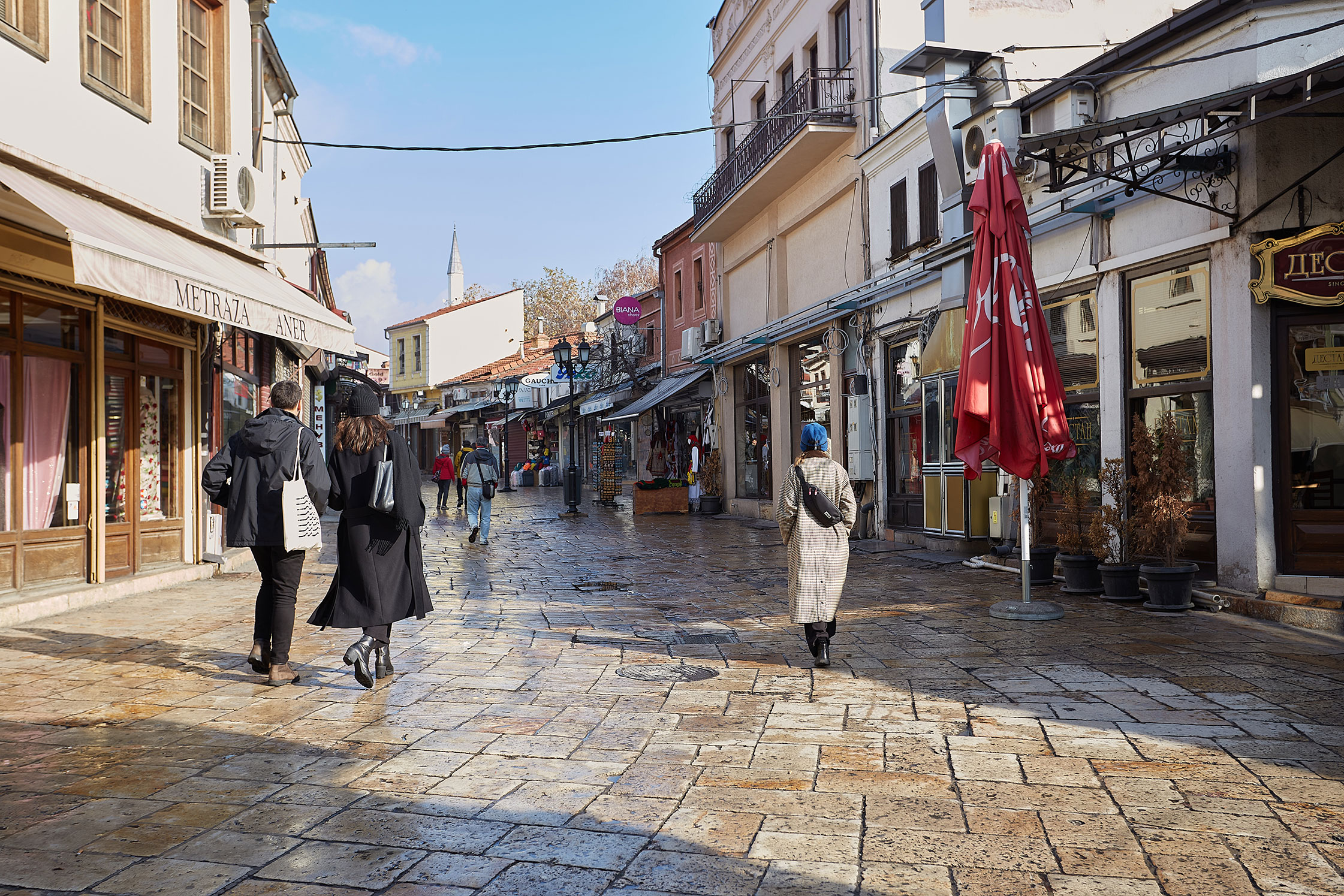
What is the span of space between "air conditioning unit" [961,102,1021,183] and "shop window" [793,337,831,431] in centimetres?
570

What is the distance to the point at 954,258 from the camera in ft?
41.8

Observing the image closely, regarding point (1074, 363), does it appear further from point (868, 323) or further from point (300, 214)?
point (300, 214)

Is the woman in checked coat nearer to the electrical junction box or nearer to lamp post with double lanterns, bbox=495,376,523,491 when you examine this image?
the electrical junction box

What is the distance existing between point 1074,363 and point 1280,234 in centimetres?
304

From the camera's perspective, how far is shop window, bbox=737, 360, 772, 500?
21.2 metres

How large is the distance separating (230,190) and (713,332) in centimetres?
1452

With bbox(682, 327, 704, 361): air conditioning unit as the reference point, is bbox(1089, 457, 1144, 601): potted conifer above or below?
below

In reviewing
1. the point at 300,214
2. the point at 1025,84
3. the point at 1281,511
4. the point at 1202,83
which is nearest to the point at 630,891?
the point at 1281,511

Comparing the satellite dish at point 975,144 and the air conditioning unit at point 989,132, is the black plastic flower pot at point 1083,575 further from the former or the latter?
the satellite dish at point 975,144

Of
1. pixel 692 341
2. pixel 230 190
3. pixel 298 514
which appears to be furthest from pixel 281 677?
pixel 692 341

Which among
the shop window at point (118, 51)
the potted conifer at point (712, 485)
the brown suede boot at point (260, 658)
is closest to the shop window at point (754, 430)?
the potted conifer at point (712, 485)

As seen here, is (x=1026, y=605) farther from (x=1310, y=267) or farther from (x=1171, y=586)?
(x=1310, y=267)

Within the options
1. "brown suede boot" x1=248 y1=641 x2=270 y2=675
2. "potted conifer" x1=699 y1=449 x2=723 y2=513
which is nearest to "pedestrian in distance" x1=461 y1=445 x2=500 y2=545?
"potted conifer" x1=699 y1=449 x2=723 y2=513

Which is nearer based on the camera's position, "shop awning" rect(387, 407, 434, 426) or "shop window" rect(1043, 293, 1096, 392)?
"shop window" rect(1043, 293, 1096, 392)
